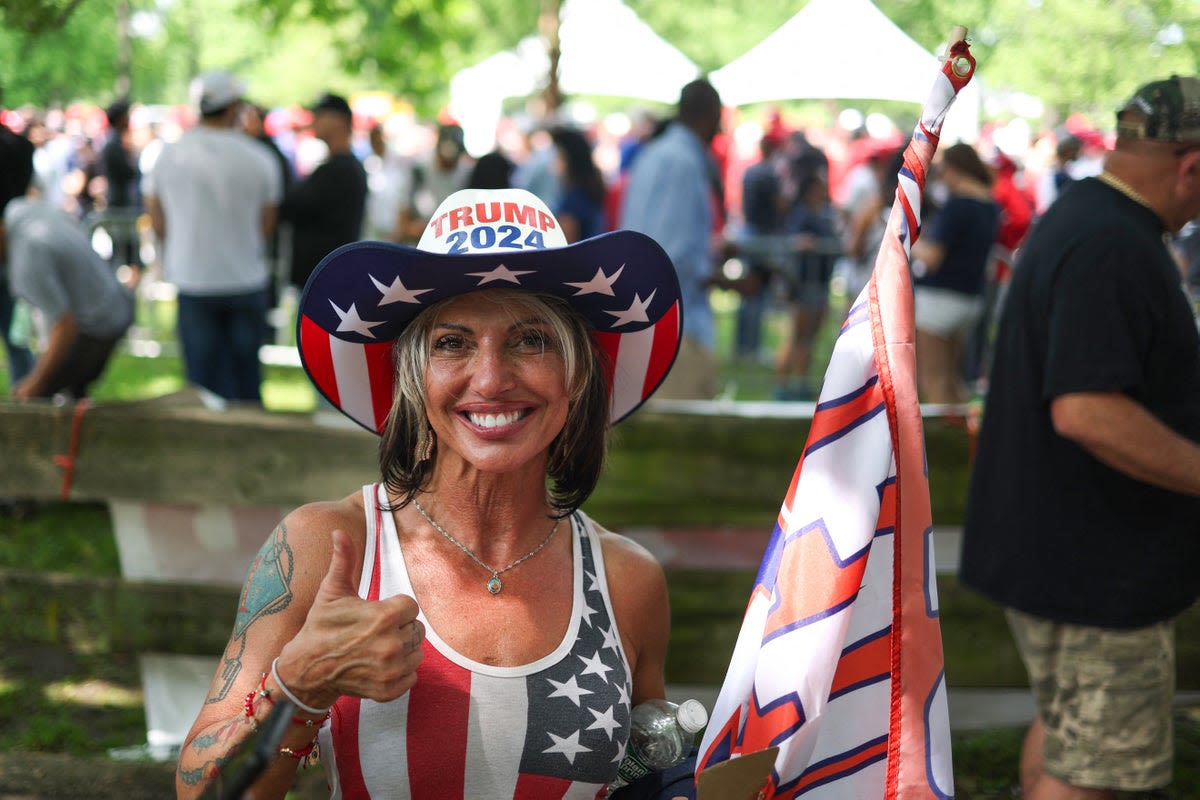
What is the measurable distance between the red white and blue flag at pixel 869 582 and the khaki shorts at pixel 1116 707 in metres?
1.33

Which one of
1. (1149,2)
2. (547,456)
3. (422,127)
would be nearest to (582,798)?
(547,456)

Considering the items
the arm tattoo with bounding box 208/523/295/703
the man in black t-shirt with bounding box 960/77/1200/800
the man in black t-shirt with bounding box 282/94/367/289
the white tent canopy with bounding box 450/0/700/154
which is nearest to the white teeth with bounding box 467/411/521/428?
the arm tattoo with bounding box 208/523/295/703

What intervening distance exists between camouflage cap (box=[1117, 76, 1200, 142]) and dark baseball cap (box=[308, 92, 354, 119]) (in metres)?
5.57

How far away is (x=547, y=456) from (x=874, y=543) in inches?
26.7

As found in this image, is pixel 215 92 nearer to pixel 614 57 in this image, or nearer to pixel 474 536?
pixel 474 536

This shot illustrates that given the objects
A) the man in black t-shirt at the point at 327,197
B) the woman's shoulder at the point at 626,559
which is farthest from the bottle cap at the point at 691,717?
the man in black t-shirt at the point at 327,197

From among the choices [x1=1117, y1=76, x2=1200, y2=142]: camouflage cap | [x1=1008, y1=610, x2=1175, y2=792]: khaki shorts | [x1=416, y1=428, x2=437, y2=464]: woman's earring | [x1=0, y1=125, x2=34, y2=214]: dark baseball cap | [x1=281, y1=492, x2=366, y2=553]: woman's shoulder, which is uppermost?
[x1=1117, y1=76, x2=1200, y2=142]: camouflage cap

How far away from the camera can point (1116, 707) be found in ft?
10.3

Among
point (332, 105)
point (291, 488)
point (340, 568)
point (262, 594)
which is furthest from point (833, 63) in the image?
point (340, 568)

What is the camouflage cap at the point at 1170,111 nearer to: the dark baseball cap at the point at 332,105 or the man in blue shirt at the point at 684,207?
the man in blue shirt at the point at 684,207

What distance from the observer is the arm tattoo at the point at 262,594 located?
197 centimetres

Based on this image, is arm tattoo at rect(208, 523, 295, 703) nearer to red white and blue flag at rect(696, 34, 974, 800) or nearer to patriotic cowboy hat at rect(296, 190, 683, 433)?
patriotic cowboy hat at rect(296, 190, 683, 433)

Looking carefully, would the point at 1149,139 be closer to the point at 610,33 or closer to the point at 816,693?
the point at 816,693

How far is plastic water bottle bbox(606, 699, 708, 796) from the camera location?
223 cm
